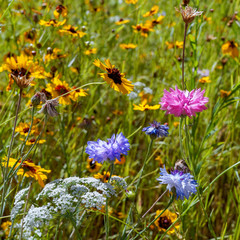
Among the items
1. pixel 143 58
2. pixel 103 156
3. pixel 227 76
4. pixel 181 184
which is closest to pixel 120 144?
pixel 103 156

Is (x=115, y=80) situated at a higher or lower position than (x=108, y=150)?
higher

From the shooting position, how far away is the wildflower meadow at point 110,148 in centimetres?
70

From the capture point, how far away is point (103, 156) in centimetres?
67

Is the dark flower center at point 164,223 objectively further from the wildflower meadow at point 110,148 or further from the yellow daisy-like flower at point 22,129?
the yellow daisy-like flower at point 22,129

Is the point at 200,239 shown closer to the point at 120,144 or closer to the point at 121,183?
the point at 121,183

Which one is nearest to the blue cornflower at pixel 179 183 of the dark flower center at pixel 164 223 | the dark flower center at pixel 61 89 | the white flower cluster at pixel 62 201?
the white flower cluster at pixel 62 201

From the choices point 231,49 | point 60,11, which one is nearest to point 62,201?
point 60,11

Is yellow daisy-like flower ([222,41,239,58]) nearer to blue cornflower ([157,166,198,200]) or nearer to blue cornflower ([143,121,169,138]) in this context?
blue cornflower ([143,121,169,138])

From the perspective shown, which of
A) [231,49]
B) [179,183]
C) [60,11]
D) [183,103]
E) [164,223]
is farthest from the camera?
[231,49]

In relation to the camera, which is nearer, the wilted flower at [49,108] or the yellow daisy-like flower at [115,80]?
the wilted flower at [49,108]

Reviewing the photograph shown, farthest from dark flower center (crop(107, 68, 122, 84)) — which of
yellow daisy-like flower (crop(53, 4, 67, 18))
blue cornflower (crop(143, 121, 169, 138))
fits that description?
yellow daisy-like flower (crop(53, 4, 67, 18))

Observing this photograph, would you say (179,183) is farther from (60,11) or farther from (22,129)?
(60,11)

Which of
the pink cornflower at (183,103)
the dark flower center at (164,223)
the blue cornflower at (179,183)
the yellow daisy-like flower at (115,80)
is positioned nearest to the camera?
the blue cornflower at (179,183)

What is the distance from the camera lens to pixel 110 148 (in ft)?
2.21
